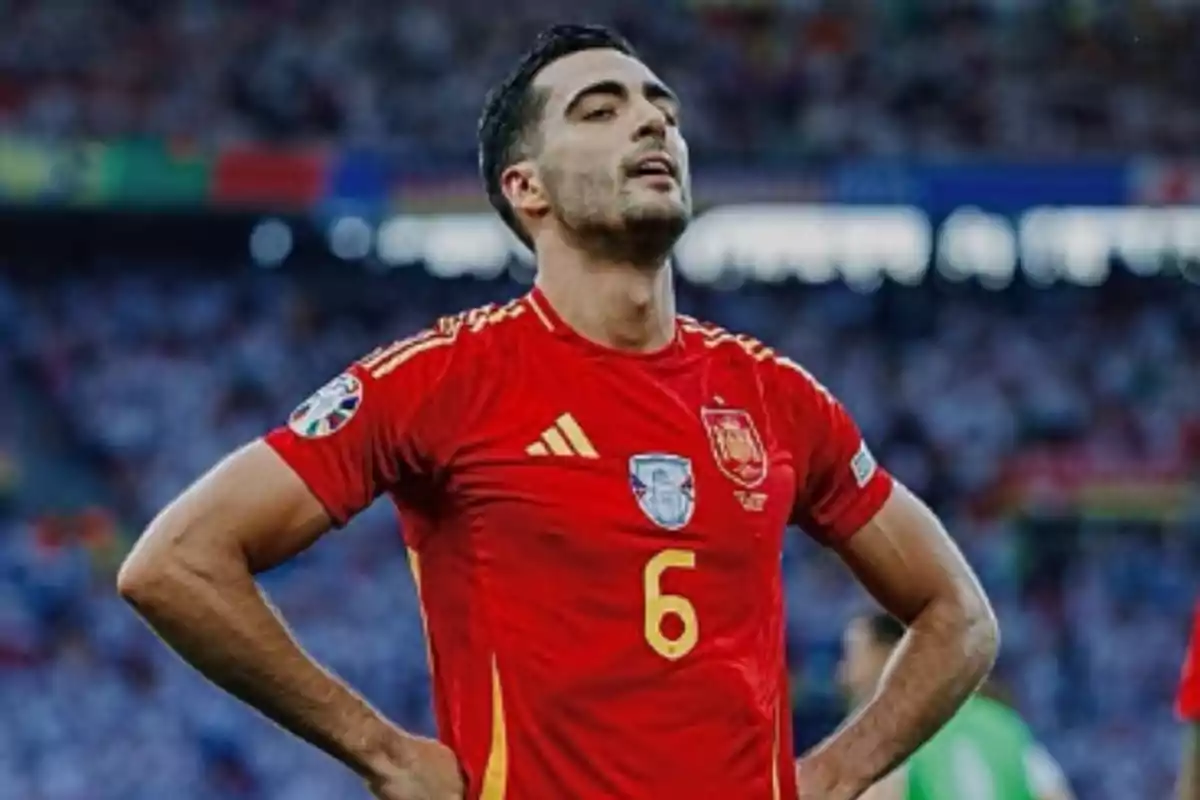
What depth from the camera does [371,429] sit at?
10.8 ft

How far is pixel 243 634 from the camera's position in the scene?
3213 mm

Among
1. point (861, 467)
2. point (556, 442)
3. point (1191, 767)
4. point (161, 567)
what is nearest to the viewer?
point (161, 567)

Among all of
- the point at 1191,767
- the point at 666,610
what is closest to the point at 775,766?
the point at 666,610

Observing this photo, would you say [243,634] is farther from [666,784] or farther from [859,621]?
[859,621]

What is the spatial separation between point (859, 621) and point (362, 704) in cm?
297

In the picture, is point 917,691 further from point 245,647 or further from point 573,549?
point 245,647

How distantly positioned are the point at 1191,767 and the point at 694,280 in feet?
60.9

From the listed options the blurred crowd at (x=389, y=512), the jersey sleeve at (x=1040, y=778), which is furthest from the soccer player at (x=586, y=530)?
the blurred crowd at (x=389, y=512)

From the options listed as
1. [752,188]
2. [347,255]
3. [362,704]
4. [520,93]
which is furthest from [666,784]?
[347,255]

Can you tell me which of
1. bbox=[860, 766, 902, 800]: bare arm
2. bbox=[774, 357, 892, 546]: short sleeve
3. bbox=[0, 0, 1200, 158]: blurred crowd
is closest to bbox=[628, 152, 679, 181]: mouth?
bbox=[774, 357, 892, 546]: short sleeve

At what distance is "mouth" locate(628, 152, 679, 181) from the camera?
3.57 m

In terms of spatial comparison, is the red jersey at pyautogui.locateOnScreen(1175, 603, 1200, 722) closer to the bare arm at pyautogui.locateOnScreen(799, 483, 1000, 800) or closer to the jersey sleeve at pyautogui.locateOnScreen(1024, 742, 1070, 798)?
the bare arm at pyautogui.locateOnScreen(799, 483, 1000, 800)

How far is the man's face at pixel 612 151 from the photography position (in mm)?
3557

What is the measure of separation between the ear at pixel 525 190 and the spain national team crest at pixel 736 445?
0.45 meters
